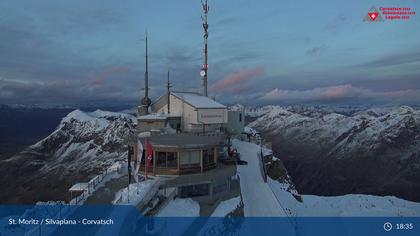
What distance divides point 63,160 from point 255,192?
13732 centimetres

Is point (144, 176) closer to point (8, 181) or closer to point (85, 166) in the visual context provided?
point (85, 166)

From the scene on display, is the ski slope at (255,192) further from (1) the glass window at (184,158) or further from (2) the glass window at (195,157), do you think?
(1) the glass window at (184,158)

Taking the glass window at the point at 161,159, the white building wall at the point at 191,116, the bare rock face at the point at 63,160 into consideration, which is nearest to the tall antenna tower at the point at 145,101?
the white building wall at the point at 191,116

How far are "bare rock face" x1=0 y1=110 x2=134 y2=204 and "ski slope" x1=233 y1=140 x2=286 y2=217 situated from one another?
215 feet

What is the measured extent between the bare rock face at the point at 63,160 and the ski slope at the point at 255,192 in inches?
2581

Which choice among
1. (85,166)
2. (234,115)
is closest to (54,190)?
(85,166)

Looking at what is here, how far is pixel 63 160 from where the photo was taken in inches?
6024

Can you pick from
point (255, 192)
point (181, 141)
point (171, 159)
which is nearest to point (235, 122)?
point (255, 192)

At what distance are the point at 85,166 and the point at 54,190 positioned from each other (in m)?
18.7

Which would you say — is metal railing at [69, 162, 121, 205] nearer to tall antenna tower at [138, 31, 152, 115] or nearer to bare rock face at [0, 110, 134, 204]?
tall antenna tower at [138, 31, 152, 115]

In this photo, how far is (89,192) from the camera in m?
26.9

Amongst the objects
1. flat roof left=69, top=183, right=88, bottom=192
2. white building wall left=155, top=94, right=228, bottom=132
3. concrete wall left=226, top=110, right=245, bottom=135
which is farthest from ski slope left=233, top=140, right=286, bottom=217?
flat roof left=69, top=183, right=88, bottom=192

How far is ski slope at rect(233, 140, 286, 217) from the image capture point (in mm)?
29422

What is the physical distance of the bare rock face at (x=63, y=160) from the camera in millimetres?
117275
